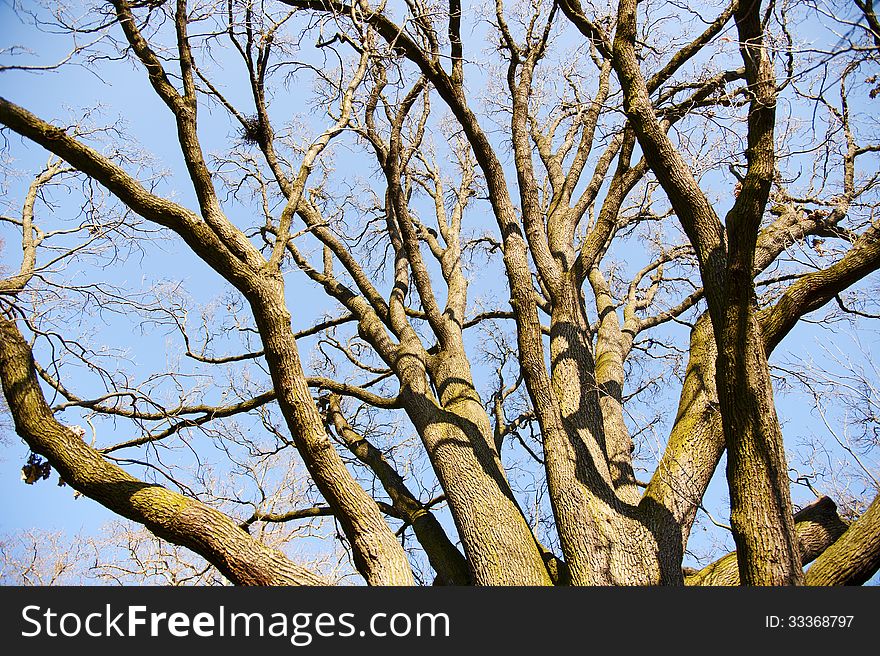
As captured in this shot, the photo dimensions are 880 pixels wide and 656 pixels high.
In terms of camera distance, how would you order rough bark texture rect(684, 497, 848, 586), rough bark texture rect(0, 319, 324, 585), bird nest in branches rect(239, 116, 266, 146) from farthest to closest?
bird nest in branches rect(239, 116, 266, 146) → rough bark texture rect(684, 497, 848, 586) → rough bark texture rect(0, 319, 324, 585)

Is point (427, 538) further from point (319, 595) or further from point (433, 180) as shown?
point (433, 180)

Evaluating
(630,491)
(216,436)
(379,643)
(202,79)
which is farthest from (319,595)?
(202,79)

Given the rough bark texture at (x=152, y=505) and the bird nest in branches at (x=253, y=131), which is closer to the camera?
the rough bark texture at (x=152, y=505)

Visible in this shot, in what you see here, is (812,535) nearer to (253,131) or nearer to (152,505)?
(152,505)

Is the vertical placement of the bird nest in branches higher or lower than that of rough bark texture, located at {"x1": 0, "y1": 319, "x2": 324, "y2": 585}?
higher

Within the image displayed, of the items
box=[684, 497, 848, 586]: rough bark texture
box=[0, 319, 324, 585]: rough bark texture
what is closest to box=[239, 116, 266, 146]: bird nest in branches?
box=[0, 319, 324, 585]: rough bark texture

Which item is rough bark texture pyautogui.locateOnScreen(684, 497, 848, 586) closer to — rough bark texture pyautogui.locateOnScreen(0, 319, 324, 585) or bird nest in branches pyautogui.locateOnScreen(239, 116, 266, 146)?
rough bark texture pyautogui.locateOnScreen(0, 319, 324, 585)

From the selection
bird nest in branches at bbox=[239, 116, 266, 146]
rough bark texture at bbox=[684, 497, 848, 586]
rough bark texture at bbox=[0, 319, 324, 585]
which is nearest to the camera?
rough bark texture at bbox=[0, 319, 324, 585]

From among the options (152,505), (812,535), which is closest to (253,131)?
(152,505)

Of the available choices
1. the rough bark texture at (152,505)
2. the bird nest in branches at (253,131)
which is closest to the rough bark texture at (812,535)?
the rough bark texture at (152,505)

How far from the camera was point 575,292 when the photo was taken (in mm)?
5562

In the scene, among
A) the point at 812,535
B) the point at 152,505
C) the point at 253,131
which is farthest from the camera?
the point at 253,131

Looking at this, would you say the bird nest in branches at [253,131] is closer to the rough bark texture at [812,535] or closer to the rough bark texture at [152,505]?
the rough bark texture at [152,505]

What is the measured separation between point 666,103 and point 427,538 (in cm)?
429
